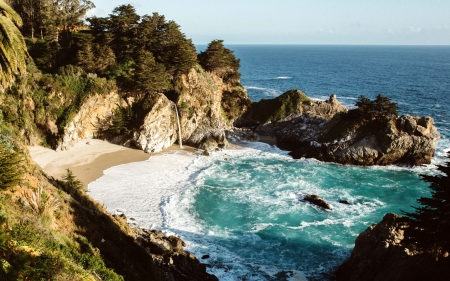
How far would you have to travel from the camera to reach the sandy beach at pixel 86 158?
3256 cm

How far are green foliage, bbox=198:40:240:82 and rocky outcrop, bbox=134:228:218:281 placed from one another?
34.7 m

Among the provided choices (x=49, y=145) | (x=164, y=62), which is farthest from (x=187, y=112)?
(x=49, y=145)

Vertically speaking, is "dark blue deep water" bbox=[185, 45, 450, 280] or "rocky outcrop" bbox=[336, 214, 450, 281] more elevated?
"rocky outcrop" bbox=[336, 214, 450, 281]

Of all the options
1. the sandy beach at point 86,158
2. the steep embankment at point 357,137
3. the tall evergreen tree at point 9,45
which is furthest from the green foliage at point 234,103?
the tall evergreen tree at point 9,45

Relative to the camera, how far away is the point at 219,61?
51.5 meters

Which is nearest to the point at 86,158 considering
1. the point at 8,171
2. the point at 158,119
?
the point at 158,119

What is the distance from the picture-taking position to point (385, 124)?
131 feet

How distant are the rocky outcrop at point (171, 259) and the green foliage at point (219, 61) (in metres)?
34.7

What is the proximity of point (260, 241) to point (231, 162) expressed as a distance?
52.8 ft

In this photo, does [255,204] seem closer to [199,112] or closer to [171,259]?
[171,259]

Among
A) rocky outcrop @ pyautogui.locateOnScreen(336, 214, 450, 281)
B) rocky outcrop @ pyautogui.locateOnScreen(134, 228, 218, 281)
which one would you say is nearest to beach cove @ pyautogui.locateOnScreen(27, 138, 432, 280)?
rocky outcrop @ pyautogui.locateOnScreen(134, 228, 218, 281)

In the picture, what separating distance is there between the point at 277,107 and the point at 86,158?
2910 cm

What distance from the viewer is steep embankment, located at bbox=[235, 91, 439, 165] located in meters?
39.2

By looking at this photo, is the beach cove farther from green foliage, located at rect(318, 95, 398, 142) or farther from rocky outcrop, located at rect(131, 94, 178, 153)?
green foliage, located at rect(318, 95, 398, 142)
